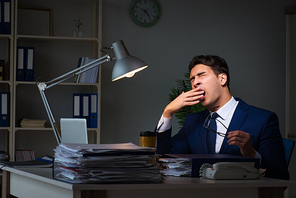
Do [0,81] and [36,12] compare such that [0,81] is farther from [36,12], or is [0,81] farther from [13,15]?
[36,12]

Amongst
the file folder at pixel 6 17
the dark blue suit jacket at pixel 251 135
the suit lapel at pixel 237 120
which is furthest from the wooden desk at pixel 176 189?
the file folder at pixel 6 17

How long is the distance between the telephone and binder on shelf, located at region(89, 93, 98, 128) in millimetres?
2312

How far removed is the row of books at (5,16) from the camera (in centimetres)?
332

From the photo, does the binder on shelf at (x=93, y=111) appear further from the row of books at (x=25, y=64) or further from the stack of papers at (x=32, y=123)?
the row of books at (x=25, y=64)

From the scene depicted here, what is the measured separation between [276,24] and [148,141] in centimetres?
354

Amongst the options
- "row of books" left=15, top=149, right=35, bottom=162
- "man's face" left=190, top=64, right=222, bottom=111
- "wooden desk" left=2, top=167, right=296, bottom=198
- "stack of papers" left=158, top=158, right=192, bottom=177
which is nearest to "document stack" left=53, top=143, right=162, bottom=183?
"wooden desk" left=2, top=167, right=296, bottom=198

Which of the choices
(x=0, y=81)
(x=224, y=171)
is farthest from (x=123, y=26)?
(x=224, y=171)

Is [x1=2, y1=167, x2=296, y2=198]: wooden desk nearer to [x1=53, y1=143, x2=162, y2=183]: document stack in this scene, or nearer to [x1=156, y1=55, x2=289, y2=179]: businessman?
[x1=53, y1=143, x2=162, y2=183]: document stack

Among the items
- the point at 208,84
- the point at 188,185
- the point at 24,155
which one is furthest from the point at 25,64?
the point at 188,185

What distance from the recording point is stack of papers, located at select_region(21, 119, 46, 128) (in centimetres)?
338

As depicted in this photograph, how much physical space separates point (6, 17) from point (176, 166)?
104 inches

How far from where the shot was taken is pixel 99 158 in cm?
106

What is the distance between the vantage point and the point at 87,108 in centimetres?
346

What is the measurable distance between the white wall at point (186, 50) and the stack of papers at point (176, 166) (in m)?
2.53
